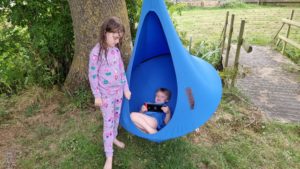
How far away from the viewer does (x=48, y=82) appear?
169 inches

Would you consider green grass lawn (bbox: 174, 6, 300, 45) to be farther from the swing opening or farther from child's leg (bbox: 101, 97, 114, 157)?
child's leg (bbox: 101, 97, 114, 157)

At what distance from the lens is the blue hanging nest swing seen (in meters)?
2.73

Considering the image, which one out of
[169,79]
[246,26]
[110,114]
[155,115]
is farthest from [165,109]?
[246,26]

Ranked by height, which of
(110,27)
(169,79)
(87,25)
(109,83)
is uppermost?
(110,27)

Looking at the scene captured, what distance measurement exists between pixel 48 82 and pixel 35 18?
90 centimetres

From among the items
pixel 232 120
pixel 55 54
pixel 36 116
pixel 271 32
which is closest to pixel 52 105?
pixel 36 116

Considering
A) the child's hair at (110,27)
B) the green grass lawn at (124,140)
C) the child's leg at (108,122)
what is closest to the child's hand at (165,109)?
the green grass lawn at (124,140)

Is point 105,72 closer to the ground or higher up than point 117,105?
higher up

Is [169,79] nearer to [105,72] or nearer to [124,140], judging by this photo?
[124,140]

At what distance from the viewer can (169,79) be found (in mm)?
3637

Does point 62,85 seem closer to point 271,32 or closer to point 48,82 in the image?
point 48,82

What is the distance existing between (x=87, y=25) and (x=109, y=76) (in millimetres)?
1171

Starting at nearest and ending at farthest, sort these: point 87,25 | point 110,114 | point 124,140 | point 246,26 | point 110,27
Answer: point 110,27, point 110,114, point 124,140, point 87,25, point 246,26

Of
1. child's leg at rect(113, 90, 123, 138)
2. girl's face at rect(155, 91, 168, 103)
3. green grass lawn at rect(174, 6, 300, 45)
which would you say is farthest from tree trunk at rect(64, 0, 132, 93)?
green grass lawn at rect(174, 6, 300, 45)
